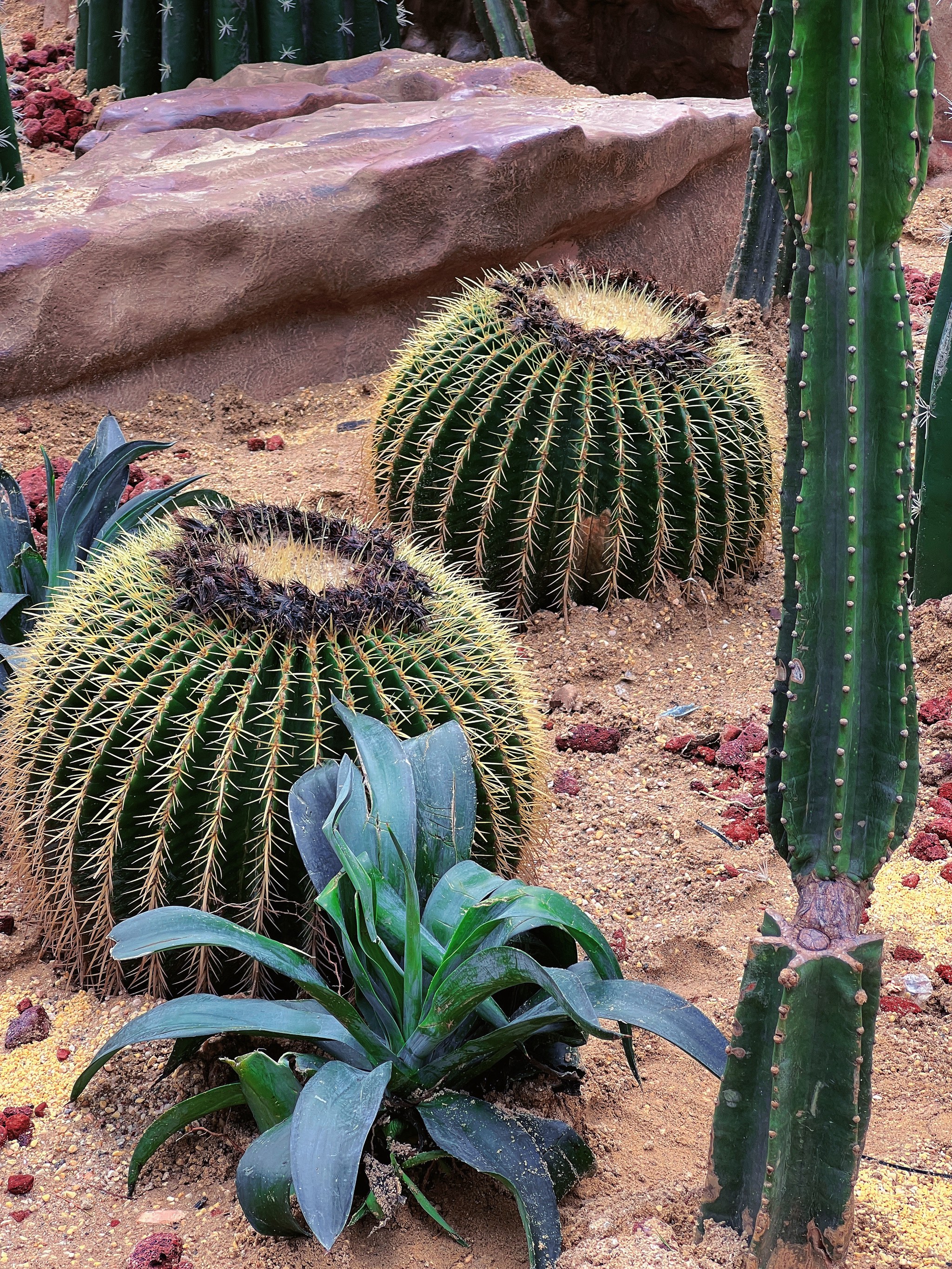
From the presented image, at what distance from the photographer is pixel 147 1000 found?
2201 mm

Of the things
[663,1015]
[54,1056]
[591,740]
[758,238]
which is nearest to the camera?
[663,1015]

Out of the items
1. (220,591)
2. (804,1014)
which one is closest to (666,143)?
(220,591)

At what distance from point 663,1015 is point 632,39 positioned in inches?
354

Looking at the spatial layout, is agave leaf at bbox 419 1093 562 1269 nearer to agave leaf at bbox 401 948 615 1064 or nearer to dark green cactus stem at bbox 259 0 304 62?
agave leaf at bbox 401 948 615 1064

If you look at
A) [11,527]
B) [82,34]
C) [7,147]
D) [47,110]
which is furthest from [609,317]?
[82,34]

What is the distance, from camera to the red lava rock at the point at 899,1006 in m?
2.20

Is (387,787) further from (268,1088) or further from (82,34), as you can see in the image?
(82,34)

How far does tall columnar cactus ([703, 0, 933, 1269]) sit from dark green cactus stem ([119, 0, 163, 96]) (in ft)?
23.1

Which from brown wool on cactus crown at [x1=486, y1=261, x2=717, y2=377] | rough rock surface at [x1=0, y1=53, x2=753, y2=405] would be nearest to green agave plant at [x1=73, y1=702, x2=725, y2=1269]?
brown wool on cactus crown at [x1=486, y1=261, x2=717, y2=377]

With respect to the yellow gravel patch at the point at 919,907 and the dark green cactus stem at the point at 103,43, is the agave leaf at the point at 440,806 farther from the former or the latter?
the dark green cactus stem at the point at 103,43

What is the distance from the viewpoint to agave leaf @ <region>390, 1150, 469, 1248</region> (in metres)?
1.66

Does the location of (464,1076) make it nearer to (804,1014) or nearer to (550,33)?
(804,1014)

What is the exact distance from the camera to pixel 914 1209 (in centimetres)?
170

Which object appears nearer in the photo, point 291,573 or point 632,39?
point 291,573
